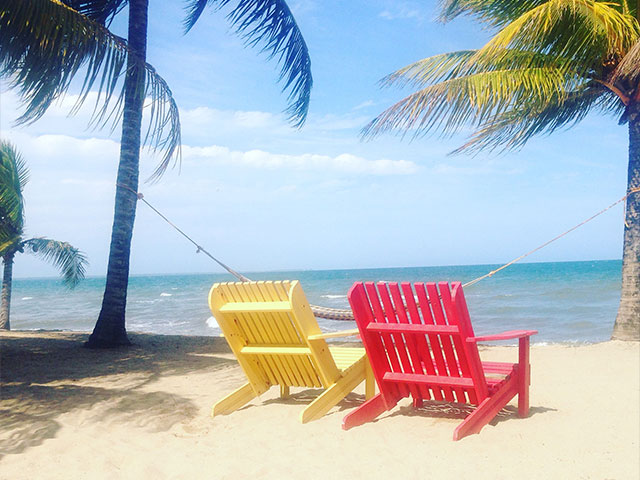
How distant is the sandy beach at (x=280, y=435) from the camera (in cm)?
282

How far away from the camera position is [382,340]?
355 cm

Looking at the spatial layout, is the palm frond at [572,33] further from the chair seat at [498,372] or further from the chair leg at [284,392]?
the chair leg at [284,392]

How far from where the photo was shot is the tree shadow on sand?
148 inches

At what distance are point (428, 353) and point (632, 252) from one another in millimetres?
5495

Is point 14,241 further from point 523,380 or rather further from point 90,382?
point 523,380

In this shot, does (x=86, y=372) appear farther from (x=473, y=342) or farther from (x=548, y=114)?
(x=548, y=114)

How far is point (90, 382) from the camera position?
16.6 ft

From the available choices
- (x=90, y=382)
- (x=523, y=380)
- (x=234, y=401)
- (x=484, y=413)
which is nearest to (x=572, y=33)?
(x=523, y=380)

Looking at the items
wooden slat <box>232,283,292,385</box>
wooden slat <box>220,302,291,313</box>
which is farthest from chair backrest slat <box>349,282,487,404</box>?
wooden slat <box>232,283,292,385</box>

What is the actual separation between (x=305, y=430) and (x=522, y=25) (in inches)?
226

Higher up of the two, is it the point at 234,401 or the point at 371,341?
the point at 371,341

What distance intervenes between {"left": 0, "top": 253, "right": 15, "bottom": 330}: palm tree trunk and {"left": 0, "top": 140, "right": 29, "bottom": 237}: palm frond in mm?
844

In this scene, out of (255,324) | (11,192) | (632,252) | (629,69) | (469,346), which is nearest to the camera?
(469,346)

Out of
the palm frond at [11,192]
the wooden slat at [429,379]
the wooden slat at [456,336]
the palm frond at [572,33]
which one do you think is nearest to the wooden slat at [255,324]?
the wooden slat at [429,379]
